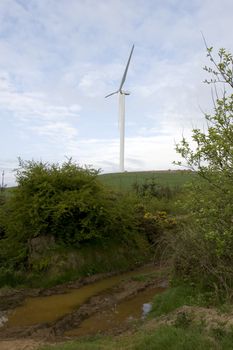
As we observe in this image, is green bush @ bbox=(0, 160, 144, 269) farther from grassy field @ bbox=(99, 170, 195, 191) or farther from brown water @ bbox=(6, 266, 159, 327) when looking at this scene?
grassy field @ bbox=(99, 170, 195, 191)

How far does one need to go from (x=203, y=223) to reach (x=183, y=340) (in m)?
2.65

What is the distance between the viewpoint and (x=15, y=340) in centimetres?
973

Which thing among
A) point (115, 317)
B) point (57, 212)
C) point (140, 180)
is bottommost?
point (115, 317)

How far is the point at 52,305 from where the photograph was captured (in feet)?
44.0

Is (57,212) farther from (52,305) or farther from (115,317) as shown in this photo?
(115,317)

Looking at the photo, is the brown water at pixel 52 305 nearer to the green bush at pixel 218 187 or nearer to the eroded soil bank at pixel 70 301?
the eroded soil bank at pixel 70 301

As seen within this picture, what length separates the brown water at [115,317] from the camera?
35.2ft

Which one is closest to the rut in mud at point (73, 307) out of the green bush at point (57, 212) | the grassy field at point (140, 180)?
the green bush at point (57, 212)

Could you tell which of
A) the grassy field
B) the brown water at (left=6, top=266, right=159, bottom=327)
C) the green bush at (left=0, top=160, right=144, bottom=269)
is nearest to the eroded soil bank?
the brown water at (left=6, top=266, right=159, bottom=327)

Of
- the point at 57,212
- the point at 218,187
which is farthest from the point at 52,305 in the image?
the point at 218,187

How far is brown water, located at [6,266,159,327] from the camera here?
12097 millimetres

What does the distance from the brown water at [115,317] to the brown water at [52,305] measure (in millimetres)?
1157

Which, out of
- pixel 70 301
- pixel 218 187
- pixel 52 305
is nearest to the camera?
pixel 218 187

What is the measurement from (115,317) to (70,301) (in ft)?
7.87
